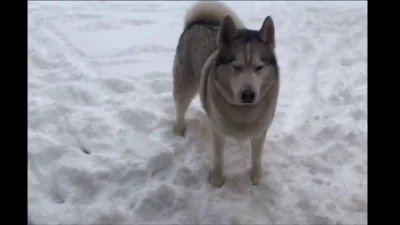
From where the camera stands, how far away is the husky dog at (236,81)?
2535 millimetres

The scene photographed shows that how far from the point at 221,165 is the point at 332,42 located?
3301 millimetres

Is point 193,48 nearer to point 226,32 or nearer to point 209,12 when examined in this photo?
point 209,12

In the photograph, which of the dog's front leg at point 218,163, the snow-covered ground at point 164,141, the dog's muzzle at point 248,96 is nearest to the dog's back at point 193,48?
the snow-covered ground at point 164,141

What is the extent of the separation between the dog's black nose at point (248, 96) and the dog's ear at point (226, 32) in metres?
0.41

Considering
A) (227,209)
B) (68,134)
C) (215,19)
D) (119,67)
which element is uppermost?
(215,19)

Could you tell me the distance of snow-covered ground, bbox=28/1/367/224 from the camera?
2.68m

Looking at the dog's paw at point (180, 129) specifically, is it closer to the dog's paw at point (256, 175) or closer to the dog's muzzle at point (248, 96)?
the dog's paw at point (256, 175)

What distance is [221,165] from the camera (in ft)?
9.95

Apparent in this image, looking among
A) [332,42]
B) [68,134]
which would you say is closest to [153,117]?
[68,134]

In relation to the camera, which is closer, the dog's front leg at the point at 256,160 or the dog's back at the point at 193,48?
the dog's front leg at the point at 256,160

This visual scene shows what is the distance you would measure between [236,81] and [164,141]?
1.12 m

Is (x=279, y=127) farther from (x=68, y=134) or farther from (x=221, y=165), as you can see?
(x=68, y=134)
